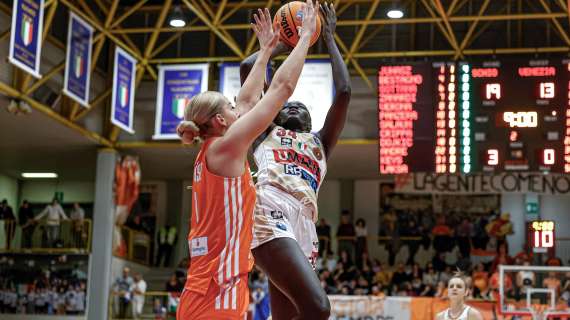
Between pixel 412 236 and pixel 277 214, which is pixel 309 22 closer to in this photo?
pixel 277 214

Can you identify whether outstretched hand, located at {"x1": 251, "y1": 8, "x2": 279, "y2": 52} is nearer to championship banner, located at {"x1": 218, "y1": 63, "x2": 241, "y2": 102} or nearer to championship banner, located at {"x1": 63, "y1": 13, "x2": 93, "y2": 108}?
championship banner, located at {"x1": 63, "y1": 13, "x2": 93, "y2": 108}

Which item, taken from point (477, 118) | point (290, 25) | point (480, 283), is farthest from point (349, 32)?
point (290, 25)

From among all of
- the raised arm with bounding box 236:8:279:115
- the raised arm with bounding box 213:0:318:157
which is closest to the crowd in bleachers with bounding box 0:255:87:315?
the raised arm with bounding box 236:8:279:115

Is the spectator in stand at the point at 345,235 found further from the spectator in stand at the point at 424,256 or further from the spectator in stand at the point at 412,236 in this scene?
the spectator in stand at the point at 424,256

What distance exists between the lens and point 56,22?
22406 mm

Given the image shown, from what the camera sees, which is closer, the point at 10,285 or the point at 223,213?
the point at 223,213

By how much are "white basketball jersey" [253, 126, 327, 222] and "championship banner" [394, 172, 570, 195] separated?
16637 millimetres

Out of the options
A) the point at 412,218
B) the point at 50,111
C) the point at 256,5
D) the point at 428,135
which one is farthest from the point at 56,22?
the point at 412,218

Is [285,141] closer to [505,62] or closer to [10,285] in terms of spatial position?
[505,62]

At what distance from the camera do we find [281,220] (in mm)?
5938

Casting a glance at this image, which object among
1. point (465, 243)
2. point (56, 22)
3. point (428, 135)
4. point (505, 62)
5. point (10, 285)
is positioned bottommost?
point (10, 285)

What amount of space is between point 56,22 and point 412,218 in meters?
12.4

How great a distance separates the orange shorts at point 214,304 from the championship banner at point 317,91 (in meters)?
15.8

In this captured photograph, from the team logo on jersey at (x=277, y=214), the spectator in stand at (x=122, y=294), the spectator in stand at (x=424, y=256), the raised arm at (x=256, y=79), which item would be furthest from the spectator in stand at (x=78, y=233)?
the raised arm at (x=256, y=79)
